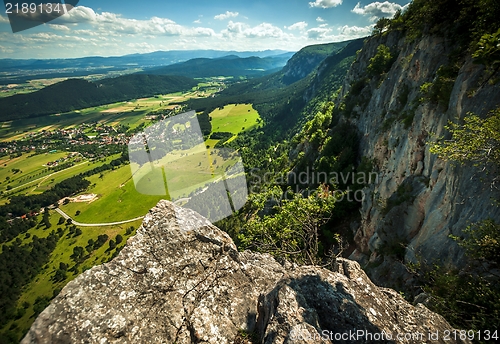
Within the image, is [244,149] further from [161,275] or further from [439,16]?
[161,275]

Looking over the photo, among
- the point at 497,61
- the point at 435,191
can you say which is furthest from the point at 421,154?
the point at 497,61

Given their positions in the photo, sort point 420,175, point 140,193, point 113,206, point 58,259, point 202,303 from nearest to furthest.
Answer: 1. point 202,303
2. point 420,175
3. point 58,259
4. point 113,206
5. point 140,193

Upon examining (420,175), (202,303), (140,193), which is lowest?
(140,193)

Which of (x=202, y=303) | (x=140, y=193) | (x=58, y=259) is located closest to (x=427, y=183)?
(x=202, y=303)

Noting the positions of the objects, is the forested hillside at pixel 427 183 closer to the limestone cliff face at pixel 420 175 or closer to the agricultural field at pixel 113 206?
the limestone cliff face at pixel 420 175

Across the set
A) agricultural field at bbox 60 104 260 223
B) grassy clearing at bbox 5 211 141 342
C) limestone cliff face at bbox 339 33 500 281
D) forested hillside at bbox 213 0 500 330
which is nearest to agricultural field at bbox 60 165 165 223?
agricultural field at bbox 60 104 260 223

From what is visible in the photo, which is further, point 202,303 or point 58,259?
point 58,259

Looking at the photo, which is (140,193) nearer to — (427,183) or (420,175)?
(420,175)
